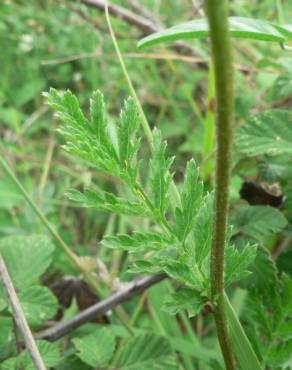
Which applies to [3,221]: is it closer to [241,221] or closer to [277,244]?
[277,244]

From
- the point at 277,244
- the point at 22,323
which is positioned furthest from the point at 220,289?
the point at 277,244

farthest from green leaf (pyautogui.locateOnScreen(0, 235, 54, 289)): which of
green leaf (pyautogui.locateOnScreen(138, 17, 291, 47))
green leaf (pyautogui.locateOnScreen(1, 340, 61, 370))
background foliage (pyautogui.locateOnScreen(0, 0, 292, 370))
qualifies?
green leaf (pyautogui.locateOnScreen(138, 17, 291, 47))

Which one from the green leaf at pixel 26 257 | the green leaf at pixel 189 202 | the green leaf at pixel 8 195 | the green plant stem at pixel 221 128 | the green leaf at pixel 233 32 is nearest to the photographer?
the green plant stem at pixel 221 128

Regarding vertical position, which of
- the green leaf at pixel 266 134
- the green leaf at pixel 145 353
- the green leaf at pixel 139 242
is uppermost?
the green leaf at pixel 266 134

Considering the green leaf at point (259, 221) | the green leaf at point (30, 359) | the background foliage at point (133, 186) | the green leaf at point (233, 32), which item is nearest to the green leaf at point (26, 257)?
the background foliage at point (133, 186)

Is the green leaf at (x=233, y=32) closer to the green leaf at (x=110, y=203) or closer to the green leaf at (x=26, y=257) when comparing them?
the green leaf at (x=110, y=203)

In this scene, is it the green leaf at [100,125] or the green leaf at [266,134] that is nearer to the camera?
the green leaf at [100,125]

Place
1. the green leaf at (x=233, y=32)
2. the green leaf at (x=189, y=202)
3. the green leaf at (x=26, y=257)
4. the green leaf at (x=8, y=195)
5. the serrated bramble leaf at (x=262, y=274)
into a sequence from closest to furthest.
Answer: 1. the green leaf at (x=189, y=202)
2. the green leaf at (x=233, y=32)
3. the serrated bramble leaf at (x=262, y=274)
4. the green leaf at (x=26, y=257)
5. the green leaf at (x=8, y=195)
